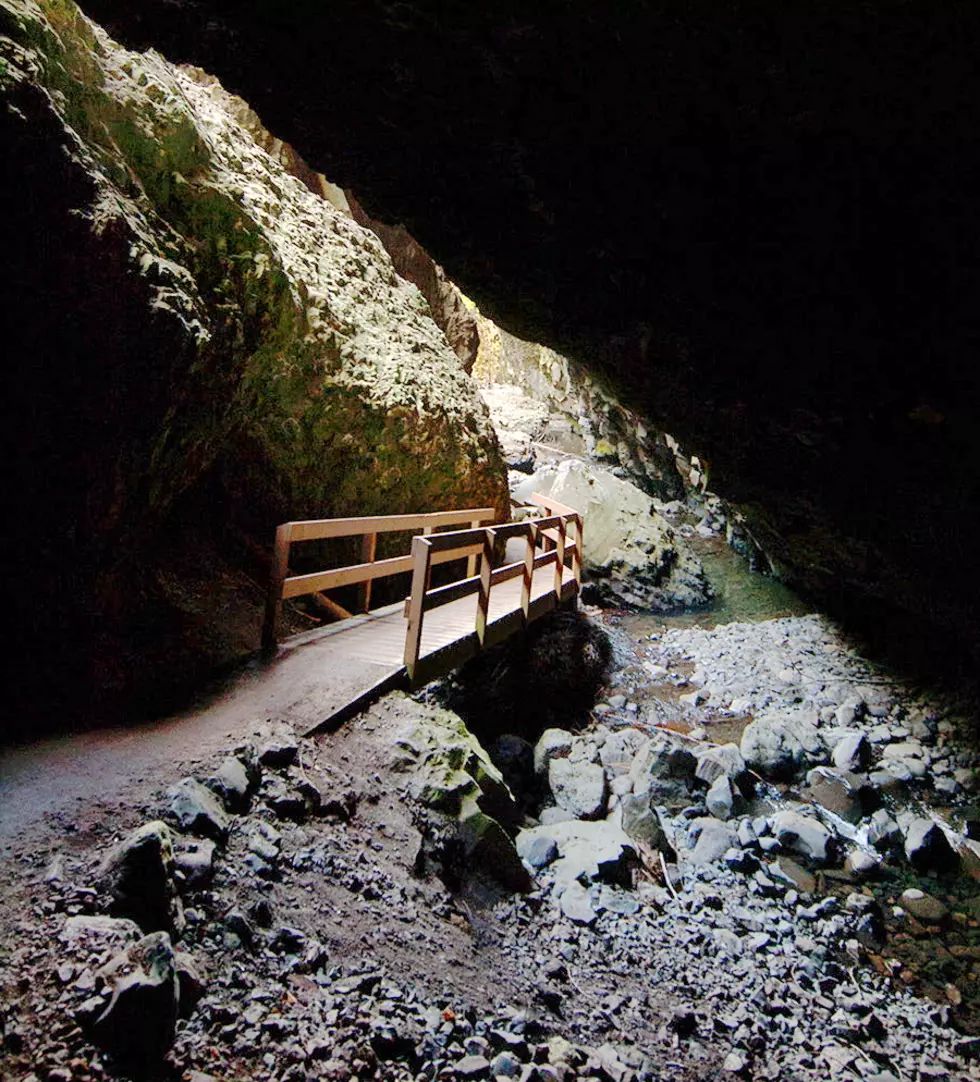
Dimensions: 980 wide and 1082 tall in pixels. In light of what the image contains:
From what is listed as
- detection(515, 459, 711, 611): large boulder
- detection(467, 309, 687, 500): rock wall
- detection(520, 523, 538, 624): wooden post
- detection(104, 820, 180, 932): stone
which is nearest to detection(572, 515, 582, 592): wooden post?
detection(515, 459, 711, 611): large boulder

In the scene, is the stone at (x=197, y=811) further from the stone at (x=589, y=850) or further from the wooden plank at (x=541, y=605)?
the wooden plank at (x=541, y=605)

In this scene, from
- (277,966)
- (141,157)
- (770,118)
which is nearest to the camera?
(277,966)

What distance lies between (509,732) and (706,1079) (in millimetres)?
4190

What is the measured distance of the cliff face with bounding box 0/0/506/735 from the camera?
3.38m

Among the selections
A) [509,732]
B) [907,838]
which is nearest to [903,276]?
[907,838]

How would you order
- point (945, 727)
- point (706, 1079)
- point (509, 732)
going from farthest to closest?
point (945, 727), point (509, 732), point (706, 1079)

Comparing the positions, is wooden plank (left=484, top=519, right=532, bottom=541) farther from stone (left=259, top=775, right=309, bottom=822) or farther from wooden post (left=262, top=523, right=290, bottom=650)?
stone (left=259, top=775, right=309, bottom=822)

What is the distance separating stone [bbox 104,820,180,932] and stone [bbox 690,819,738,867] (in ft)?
13.4

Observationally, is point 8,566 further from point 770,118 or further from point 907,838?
point 907,838

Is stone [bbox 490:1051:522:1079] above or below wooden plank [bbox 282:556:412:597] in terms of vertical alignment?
below

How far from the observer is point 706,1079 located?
8.42 ft

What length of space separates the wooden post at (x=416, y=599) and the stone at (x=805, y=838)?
358 centimetres

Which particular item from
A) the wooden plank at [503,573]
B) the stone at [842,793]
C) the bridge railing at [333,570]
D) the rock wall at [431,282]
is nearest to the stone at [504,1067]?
the bridge railing at [333,570]

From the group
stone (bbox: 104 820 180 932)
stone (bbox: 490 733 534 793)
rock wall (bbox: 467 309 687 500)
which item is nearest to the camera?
stone (bbox: 104 820 180 932)
